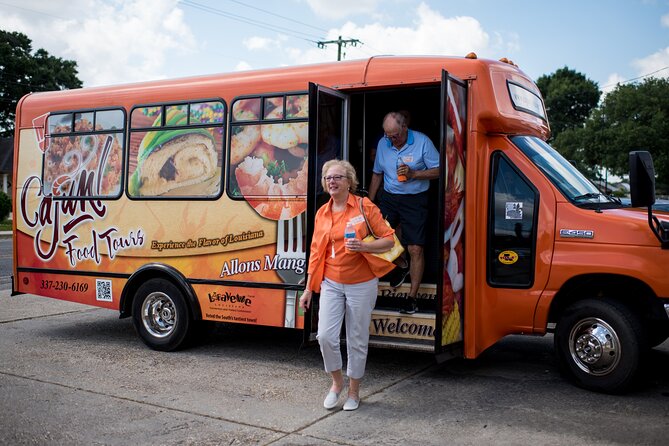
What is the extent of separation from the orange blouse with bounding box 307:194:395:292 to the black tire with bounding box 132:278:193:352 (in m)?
2.44

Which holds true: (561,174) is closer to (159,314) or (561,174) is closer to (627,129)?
(159,314)

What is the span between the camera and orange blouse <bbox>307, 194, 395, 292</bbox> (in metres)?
5.41

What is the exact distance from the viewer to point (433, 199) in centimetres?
804

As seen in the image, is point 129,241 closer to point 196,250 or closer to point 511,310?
point 196,250

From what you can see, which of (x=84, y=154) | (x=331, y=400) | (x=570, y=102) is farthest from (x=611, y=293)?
(x=570, y=102)

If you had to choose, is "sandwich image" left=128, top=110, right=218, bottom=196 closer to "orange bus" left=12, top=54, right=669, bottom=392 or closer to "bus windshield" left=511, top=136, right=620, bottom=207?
"orange bus" left=12, top=54, right=669, bottom=392

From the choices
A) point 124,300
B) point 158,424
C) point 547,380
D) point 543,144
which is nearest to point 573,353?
point 547,380

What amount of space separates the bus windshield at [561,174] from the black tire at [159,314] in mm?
3757

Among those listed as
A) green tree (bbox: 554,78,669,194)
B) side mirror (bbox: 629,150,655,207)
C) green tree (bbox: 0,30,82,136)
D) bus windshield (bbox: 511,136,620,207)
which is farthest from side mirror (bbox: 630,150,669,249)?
green tree (bbox: 0,30,82,136)

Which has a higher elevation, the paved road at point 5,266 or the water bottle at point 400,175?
the water bottle at point 400,175

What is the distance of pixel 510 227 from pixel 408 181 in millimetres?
1113

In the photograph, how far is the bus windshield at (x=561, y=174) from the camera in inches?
239

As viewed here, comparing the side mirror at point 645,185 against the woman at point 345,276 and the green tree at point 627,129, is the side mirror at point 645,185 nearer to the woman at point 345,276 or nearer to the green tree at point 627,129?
the woman at point 345,276

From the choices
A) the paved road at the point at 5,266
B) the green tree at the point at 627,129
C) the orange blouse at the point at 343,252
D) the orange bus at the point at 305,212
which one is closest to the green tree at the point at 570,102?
the green tree at the point at 627,129
